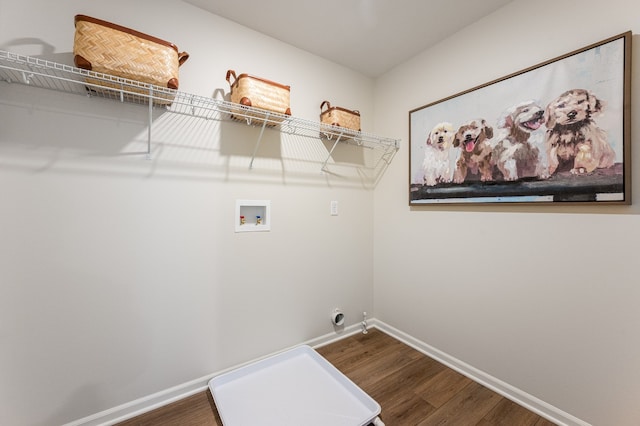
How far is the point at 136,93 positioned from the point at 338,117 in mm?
1266

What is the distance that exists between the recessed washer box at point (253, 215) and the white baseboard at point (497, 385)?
1.50 meters

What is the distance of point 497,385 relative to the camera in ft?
5.19

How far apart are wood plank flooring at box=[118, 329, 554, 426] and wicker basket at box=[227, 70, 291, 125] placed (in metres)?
1.75

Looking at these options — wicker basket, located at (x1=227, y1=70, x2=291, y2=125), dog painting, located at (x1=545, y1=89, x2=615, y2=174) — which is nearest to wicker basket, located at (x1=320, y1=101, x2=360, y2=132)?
wicker basket, located at (x1=227, y1=70, x2=291, y2=125)

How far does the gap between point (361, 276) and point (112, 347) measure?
180 centimetres

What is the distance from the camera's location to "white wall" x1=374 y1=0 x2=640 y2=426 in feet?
Answer: 3.90

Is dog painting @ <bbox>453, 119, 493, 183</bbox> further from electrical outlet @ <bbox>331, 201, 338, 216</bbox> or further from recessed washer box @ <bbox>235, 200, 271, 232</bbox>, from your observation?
recessed washer box @ <bbox>235, 200, 271, 232</bbox>

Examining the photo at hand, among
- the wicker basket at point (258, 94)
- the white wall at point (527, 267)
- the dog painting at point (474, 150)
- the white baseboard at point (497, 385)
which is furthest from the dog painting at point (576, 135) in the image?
the wicker basket at point (258, 94)

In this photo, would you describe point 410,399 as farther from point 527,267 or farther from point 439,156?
point 439,156

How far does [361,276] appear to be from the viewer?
236 cm

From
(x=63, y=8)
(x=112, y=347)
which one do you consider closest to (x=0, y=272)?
(x=112, y=347)

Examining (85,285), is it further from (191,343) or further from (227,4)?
(227,4)

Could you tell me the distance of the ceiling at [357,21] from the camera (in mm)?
1556

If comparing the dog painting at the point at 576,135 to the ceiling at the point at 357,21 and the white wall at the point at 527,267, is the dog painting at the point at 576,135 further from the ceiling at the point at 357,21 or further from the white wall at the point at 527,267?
the ceiling at the point at 357,21
